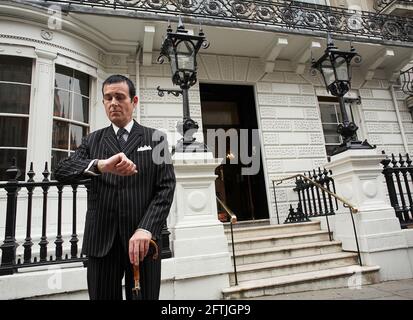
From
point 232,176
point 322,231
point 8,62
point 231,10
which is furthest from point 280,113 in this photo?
point 8,62

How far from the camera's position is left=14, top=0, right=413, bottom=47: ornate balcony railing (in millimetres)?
7229

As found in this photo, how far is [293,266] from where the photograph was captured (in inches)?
195

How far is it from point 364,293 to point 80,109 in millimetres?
6645

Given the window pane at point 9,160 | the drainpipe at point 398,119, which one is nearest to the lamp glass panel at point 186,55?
the window pane at point 9,160

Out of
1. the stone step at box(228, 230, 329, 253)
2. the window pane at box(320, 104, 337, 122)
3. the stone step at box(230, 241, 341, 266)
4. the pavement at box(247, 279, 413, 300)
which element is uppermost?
the window pane at box(320, 104, 337, 122)

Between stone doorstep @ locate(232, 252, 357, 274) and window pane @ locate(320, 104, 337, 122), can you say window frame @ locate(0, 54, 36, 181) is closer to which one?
stone doorstep @ locate(232, 252, 357, 274)

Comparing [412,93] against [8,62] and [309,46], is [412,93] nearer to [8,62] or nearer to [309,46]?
[309,46]

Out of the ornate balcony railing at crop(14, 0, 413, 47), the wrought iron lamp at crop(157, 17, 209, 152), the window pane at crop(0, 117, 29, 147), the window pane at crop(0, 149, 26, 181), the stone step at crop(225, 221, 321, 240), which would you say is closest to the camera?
the wrought iron lamp at crop(157, 17, 209, 152)

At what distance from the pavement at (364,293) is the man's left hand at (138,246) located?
3.10m

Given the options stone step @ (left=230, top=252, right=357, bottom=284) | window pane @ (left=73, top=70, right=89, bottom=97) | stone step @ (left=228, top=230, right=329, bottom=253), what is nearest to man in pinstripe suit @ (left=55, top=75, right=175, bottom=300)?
stone step @ (left=230, top=252, right=357, bottom=284)

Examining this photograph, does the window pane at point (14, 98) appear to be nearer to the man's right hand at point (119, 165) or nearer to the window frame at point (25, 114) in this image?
the window frame at point (25, 114)

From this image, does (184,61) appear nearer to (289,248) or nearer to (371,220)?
(289,248)

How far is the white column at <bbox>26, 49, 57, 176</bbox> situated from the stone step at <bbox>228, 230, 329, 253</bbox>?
4.08m

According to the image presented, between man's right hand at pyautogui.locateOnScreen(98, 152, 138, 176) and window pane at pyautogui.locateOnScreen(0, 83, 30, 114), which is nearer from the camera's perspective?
man's right hand at pyautogui.locateOnScreen(98, 152, 138, 176)
